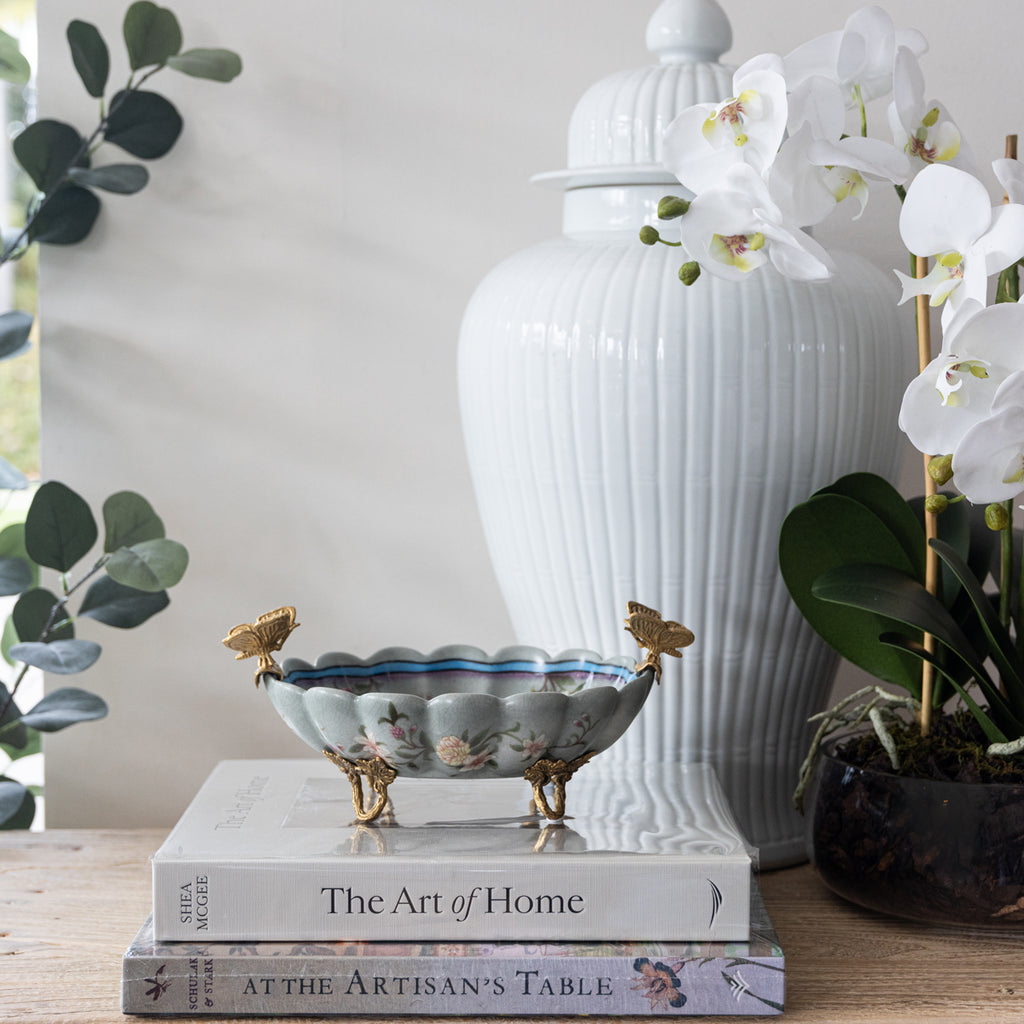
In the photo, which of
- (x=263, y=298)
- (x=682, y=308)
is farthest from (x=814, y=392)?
(x=263, y=298)

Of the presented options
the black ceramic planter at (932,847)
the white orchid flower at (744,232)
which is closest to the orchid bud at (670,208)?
the white orchid flower at (744,232)

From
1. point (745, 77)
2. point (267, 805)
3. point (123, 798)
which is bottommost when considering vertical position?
point (123, 798)

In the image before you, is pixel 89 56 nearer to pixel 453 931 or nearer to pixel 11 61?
pixel 11 61

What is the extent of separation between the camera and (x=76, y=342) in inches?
35.7

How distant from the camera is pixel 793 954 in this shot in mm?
625

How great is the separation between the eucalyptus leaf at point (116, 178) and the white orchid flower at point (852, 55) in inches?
20.1

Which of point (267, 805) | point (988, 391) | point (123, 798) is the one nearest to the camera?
point (988, 391)

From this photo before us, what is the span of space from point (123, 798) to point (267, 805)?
13.9 inches

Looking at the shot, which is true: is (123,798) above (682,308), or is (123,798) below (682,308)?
Result: below

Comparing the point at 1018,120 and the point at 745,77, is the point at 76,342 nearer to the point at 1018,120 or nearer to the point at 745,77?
the point at 745,77

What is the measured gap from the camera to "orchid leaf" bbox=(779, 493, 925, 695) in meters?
0.67

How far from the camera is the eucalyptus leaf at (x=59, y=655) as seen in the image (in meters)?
0.79

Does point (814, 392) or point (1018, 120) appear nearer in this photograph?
point (814, 392)

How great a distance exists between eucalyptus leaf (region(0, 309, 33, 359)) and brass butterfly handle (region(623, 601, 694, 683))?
513 millimetres
